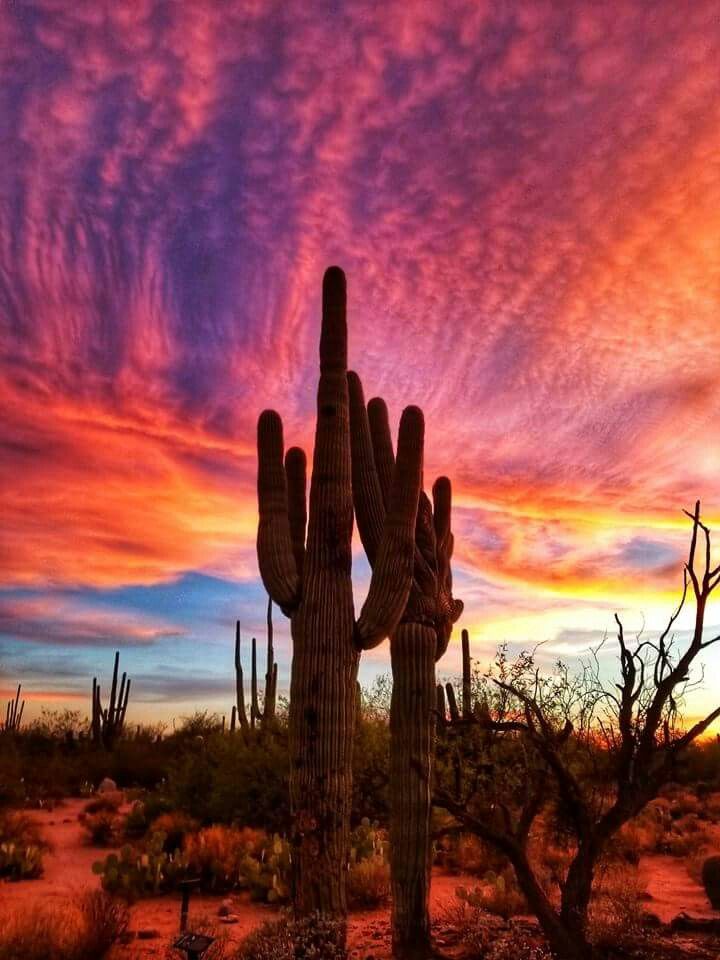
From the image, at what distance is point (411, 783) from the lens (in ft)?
28.9

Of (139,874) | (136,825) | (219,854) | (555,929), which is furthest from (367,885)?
(136,825)

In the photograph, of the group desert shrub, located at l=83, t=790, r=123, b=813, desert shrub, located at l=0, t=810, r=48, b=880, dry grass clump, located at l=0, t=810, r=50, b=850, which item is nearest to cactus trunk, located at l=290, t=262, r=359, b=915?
desert shrub, located at l=0, t=810, r=48, b=880

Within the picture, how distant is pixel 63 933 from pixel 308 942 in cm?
300

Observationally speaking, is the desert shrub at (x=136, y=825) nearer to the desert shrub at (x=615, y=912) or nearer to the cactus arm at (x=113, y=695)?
the desert shrub at (x=615, y=912)

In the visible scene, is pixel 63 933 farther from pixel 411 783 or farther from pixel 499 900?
pixel 499 900

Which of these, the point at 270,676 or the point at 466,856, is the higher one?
the point at 270,676

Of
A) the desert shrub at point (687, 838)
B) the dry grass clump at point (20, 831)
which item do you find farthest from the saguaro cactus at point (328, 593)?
the desert shrub at point (687, 838)

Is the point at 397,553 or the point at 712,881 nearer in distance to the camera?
the point at 397,553

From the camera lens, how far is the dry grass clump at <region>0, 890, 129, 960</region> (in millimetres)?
8375

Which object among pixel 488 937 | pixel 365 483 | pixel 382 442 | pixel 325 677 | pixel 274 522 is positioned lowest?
pixel 488 937

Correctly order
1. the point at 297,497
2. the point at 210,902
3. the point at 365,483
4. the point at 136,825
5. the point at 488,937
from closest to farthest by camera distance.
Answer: the point at 488,937 < the point at 365,483 < the point at 297,497 < the point at 210,902 < the point at 136,825

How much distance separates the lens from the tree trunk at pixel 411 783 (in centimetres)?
848

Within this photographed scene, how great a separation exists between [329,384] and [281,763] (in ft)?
34.6

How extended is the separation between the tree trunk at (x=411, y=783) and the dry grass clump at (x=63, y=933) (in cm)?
→ 332
